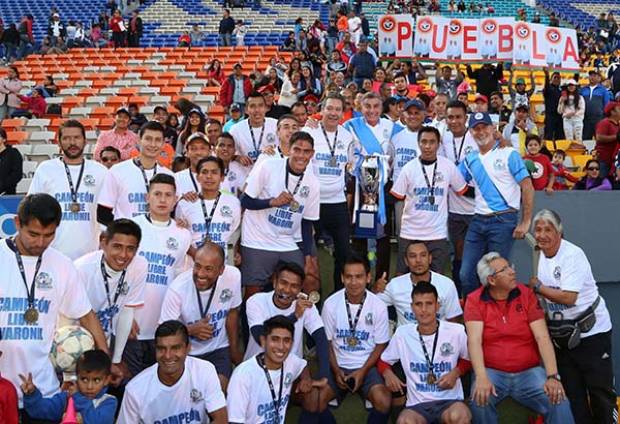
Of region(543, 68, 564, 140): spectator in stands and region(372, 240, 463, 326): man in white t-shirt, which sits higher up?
region(543, 68, 564, 140): spectator in stands

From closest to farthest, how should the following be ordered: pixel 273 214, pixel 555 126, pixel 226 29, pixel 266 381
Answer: pixel 266 381
pixel 273 214
pixel 555 126
pixel 226 29

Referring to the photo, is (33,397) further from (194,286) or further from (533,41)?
(533,41)

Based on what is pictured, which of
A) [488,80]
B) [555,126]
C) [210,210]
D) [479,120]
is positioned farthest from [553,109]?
[210,210]

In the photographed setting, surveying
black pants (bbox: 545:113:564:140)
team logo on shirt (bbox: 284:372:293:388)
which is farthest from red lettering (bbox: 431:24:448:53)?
team logo on shirt (bbox: 284:372:293:388)

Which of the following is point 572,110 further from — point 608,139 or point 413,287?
point 413,287

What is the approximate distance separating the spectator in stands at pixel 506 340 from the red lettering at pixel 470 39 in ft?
22.3

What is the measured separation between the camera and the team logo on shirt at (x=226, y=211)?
17.0ft

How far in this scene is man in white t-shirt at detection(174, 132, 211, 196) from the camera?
17.7ft

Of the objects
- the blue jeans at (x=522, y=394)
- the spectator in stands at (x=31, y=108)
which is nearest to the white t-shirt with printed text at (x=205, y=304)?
the blue jeans at (x=522, y=394)

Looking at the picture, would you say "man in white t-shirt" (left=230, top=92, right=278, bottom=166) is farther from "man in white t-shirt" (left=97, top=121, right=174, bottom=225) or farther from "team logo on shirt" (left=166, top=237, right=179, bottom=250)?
"team logo on shirt" (left=166, top=237, right=179, bottom=250)

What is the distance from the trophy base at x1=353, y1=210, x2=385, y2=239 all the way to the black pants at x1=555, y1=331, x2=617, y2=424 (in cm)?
169

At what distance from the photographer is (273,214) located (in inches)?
211

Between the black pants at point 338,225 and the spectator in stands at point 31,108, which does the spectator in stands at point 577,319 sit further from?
the spectator in stands at point 31,108

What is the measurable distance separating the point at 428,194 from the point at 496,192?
513mm
